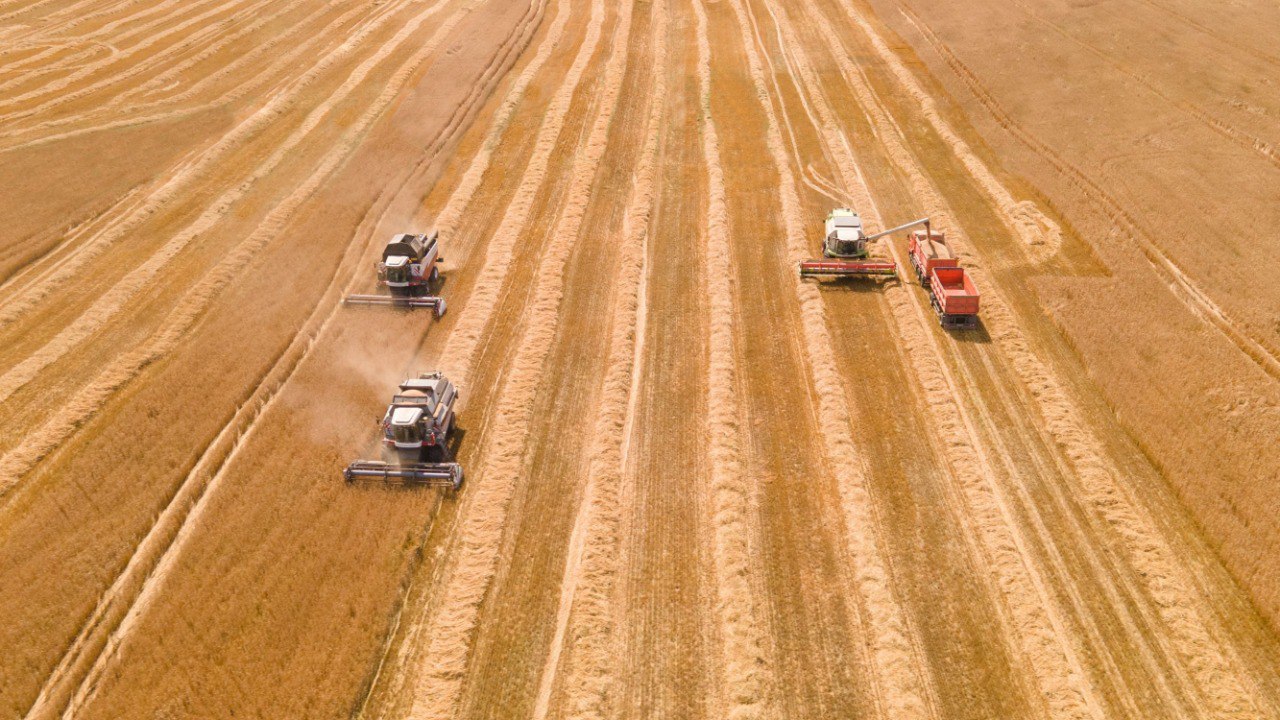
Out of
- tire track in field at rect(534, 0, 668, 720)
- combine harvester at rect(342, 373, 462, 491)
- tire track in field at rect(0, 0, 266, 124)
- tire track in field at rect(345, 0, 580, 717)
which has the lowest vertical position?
tire track in field at rect(534, 0, 668, 720)

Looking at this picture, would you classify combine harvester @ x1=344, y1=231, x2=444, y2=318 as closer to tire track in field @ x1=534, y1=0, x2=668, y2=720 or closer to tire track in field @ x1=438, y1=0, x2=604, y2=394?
tire track in field @ x1=438, y1=0, x2=604, y2=394

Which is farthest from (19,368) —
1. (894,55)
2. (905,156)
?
(894,55)

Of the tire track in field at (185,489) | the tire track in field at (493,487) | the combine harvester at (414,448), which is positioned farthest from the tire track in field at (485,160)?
the tire track in field at (185,489)

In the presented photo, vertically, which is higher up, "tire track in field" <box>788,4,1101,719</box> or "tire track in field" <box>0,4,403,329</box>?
"tire track in field" <box>0,4,403,329</box>

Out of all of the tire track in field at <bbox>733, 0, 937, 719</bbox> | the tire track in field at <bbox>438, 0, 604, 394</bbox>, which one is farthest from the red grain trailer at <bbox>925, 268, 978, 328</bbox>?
the tire track in field at <bbox>438, 0, 604, 394</bbox>

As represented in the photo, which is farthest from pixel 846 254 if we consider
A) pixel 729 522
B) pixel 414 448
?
pixel 414 448

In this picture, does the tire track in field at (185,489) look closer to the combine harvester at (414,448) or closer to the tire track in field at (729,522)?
the combine harvester at (414,448)

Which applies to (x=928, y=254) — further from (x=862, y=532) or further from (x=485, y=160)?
(x=485, y=160)
